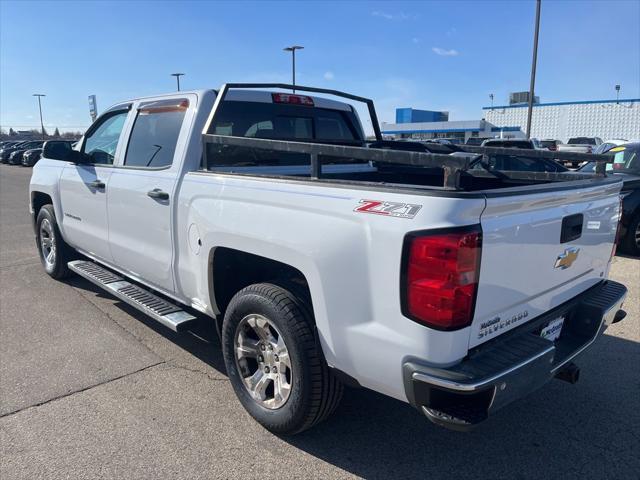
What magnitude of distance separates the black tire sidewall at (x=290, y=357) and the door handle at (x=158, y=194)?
3.27 ft

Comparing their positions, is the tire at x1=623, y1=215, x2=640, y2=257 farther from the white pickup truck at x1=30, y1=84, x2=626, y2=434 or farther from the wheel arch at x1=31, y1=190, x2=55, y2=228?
the wheel arch at x1=31, y1=190, x2=55, y2=228

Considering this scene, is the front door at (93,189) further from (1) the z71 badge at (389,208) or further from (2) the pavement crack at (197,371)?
(1) the z71 badge at (389,208)

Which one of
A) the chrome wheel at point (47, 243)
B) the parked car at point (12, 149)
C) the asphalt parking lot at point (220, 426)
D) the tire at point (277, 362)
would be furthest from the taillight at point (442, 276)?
the parked car at point (12, 149)

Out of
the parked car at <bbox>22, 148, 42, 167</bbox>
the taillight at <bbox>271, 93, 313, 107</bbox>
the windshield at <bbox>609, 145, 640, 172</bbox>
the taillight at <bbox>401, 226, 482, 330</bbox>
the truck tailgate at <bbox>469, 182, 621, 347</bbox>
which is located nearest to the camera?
the taillight at <bbox>401, 226, 482, 330</bbox>

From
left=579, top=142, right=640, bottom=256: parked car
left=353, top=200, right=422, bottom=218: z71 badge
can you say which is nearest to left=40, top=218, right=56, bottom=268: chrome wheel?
left=353, top=200, right=422, bottom=218: z71 badge

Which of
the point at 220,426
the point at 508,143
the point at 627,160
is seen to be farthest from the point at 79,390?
the point at 508,143

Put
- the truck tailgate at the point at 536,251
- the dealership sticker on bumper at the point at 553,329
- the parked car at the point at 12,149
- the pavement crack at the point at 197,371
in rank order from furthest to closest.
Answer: the parked car at the point at 12,149, the pavement crack at the point at 197,371, the dealership sticker on bumper at the point at 553,329, the truck tailgate at the point at 536,251

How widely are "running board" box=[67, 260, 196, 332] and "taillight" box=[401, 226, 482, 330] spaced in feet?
6.26

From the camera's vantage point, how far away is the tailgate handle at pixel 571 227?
2.69 meters

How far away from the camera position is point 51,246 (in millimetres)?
6031

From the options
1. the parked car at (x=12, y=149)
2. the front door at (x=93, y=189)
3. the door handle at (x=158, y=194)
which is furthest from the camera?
the parked car at (x=12, y=149)

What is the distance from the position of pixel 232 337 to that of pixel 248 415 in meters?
0.52

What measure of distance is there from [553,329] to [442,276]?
1198mm

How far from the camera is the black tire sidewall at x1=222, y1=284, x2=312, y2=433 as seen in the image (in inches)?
106
